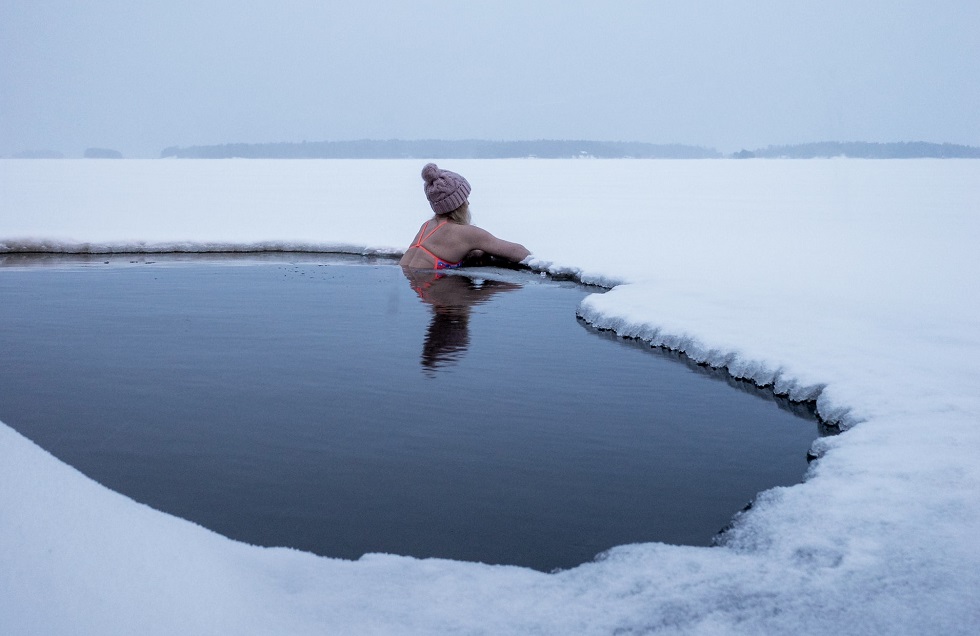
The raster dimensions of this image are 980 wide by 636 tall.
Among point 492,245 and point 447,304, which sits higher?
point 492,245

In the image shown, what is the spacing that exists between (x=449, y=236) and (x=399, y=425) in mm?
7308

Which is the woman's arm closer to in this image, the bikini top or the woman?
the woman

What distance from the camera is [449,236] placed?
12.5m

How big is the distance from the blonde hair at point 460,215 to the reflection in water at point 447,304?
31.3 inches

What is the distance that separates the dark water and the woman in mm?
3051

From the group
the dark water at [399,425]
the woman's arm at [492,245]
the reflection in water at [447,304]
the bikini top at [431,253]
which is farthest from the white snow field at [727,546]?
the bikini top at [431,253]

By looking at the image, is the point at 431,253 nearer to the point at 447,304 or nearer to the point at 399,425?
the point at 447,304

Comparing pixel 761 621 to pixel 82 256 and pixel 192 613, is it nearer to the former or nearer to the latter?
pixel 192 613

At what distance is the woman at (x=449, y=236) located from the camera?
1223 centimetres

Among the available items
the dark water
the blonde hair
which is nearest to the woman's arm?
the blonde hair

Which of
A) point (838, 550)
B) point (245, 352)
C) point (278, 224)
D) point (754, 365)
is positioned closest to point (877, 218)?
point (278, 224)

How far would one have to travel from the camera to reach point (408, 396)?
6.07 meters

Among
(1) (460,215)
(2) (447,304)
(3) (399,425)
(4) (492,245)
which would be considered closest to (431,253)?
(1) (460,215)

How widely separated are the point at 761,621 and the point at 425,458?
2.30 metres
